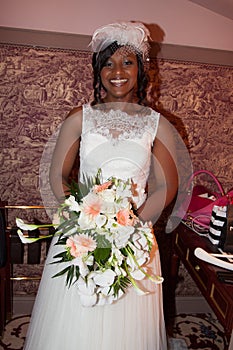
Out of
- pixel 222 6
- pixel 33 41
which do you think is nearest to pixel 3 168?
pixel 33 41

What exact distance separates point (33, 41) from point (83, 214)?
4.64 feet

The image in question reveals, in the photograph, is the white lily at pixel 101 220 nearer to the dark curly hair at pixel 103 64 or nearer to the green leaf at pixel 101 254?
the green leaf at pixel 101 254

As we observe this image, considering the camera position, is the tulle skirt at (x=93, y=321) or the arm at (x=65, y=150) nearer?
the tulle skirt at (x=93, y=321)

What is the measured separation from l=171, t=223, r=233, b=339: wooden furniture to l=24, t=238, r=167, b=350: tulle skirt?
0.23 m

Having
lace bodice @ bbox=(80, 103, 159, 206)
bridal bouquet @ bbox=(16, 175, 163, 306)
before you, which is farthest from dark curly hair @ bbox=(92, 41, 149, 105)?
bridal bouquet @ bbox=(16, 175, 163, 306)

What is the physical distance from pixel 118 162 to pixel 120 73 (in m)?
0.36

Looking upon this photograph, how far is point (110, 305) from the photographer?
130 centimetres

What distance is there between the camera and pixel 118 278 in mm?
1099

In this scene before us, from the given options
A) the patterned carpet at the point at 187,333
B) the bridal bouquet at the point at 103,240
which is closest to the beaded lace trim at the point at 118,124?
the bridal bouquet at the point at 103,240

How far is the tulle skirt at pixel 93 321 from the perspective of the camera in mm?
1287

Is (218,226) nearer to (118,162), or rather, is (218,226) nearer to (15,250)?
(118,162)

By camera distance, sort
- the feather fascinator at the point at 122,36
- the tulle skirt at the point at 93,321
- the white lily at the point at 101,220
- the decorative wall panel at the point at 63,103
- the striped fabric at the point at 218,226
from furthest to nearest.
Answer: the decorative wall panel at the point at 63,103, the striped fabric at the point at 218,226, the feather fascinator at the point at 122,36, the tulle skirt at the point at 93,321, the white lily at the point at 101,220

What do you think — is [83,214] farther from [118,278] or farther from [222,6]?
[222,6]

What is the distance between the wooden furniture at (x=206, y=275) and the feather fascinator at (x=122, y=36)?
3.17 feet
